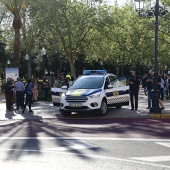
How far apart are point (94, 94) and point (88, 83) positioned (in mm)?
1124

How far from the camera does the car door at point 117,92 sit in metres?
15.2

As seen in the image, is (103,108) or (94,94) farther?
(103,108)

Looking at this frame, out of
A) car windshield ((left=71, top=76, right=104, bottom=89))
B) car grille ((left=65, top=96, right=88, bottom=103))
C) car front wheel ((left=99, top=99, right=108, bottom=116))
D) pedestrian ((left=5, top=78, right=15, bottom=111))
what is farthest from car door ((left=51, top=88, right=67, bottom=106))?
pedestrian ((left=5, top=78, right=15, bottom=111))

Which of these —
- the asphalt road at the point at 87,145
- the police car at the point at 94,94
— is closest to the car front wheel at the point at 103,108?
the police car at the point at 94,94

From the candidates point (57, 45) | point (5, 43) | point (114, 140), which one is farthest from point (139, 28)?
point (114, 140)

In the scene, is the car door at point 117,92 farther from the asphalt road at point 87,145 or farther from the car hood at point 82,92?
the asphalt road at point 87,145

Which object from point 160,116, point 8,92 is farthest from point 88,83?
point 8,92

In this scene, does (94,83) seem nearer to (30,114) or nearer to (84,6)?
(30,114)

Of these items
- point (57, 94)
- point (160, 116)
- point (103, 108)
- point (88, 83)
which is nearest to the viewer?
point (160, 116)

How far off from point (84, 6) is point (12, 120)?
1794 cm

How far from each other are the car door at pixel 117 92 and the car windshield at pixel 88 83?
0.48 metres

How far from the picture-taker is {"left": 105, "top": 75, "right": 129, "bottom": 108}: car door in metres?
15.2

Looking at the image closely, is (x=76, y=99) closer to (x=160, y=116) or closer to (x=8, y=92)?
(x=160, y=116)

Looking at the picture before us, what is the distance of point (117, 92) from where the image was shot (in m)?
15.5
